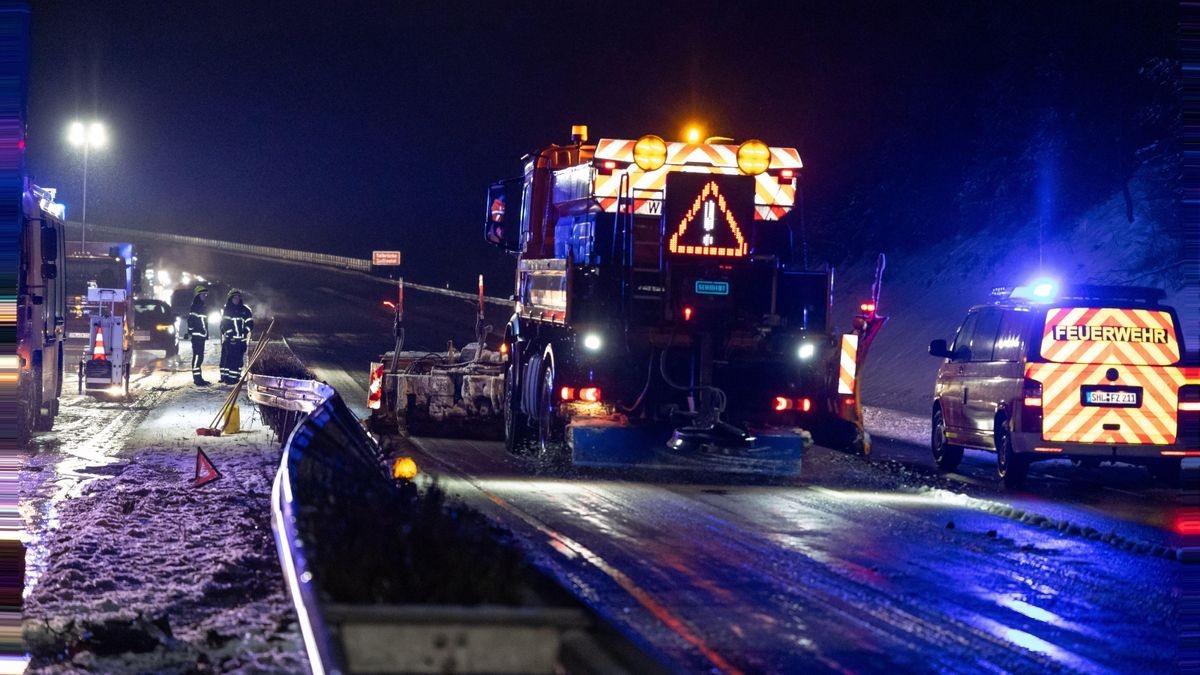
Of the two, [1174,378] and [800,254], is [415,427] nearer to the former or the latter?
[800,254]

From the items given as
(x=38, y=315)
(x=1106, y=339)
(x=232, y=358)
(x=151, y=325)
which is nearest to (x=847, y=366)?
(x=1106, y=339)

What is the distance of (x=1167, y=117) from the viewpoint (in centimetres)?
3394

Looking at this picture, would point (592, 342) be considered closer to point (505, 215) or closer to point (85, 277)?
point (505, 215)

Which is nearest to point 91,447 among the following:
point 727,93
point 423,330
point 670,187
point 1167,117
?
point 670,187

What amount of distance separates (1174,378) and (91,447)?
42.3ft

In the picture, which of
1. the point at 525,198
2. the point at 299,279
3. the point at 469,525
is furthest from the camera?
the point at 299,279

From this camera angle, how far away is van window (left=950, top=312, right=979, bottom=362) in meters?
17.9

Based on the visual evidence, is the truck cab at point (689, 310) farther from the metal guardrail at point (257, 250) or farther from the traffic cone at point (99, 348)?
the metal guardrail at point (257, 250)

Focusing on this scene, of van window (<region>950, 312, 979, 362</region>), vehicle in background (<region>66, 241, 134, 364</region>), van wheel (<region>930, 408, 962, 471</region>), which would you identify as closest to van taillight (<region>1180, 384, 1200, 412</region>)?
van window (<region>950, 312, 979, 362</region>)

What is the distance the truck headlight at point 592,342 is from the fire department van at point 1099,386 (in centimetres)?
454

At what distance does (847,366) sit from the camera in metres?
17.0

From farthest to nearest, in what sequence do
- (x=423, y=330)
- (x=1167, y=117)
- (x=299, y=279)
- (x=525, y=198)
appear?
(x=299, y=279) < (x=423, y=330) < (x=1167, y=117) < (x=525, y=198)

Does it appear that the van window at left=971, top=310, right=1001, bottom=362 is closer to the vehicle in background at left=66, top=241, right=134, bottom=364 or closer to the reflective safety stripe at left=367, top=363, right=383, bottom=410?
the reflective safety stripe at left=367, top=363, right=383, bottom=410

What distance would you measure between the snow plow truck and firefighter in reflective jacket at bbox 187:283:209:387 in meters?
14.0
